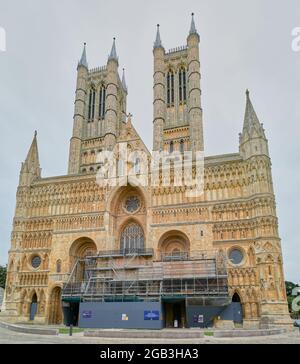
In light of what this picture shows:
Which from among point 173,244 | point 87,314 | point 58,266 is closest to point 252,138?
point 173,244

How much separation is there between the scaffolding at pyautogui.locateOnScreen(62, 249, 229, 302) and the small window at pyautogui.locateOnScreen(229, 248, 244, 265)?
1008mm

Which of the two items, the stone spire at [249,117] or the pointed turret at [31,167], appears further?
the pointed turret at [31,167]

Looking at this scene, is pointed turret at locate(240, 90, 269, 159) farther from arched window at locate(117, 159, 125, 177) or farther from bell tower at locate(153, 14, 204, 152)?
arched window at locate(117, 159, 125, 177)

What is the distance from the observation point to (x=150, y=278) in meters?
34.1

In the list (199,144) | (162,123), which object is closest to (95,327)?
(199,144)

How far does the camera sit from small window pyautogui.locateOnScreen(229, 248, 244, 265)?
35.0 metres

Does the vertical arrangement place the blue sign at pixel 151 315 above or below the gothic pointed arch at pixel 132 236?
below

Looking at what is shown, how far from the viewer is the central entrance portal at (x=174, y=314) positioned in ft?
110

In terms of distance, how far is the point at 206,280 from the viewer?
32.5 meters

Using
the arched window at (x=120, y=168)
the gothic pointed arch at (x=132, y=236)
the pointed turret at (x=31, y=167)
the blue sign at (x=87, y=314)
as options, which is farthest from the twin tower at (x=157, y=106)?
the blue sign at (x=87, y=314)

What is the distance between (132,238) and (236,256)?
12973 millimetres

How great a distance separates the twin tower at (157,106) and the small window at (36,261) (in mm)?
19640

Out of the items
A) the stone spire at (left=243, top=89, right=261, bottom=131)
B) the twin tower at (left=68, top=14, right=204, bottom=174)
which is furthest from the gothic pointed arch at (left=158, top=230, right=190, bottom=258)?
the twin tower at (left=68, top=14, right=204, bottom=174)

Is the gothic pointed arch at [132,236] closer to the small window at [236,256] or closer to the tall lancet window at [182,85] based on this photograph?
the small window at [236,256]
